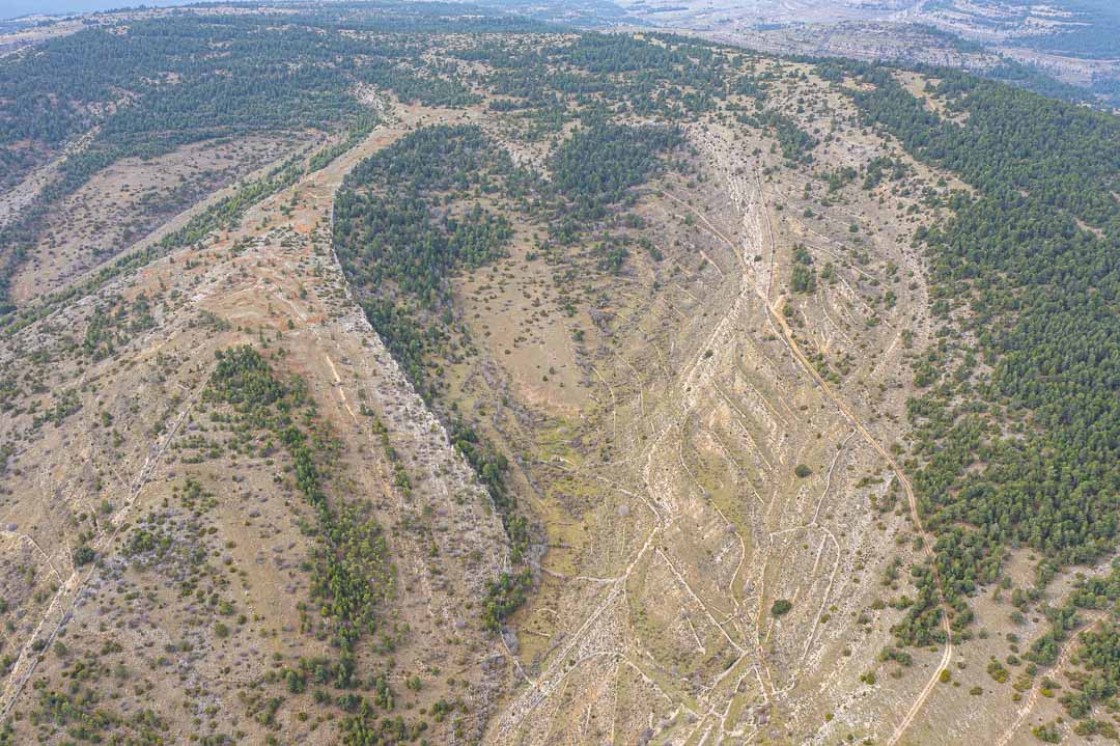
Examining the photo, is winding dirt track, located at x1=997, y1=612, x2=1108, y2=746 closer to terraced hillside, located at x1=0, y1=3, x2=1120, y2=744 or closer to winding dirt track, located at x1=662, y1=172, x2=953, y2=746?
terraced hillside, located at x1=0, y1=3, x2=1120, y2=744

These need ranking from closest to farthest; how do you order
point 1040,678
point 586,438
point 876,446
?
point 1040,678 → point 876,446 → point 586,438

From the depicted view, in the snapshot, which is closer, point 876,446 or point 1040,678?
point 1040,678

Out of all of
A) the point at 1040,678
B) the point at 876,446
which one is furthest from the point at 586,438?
the point at 1040,678

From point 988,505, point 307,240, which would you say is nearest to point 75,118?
point 307,240

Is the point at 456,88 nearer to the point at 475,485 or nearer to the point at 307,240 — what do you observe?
the point at 307,240

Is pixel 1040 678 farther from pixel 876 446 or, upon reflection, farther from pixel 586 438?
pixel 586 438

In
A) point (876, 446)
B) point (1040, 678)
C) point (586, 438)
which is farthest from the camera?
point (586, 438)

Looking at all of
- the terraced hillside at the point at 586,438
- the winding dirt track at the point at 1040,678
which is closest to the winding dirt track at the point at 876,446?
the terraced hillside at the point at 586,438

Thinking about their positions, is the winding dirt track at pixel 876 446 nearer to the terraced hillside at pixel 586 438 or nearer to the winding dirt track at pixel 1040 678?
the terraced hillside at pixel 586 438
